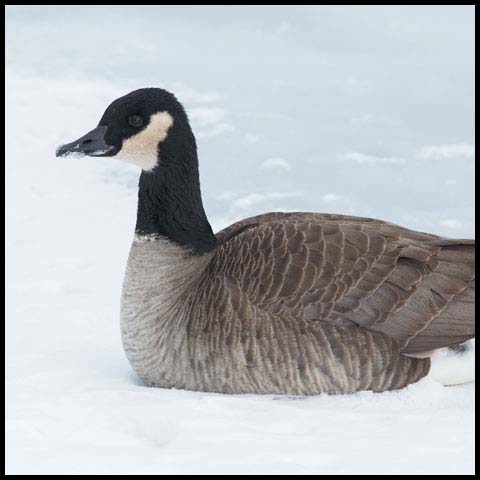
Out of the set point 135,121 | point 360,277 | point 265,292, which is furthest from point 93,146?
point 360,277

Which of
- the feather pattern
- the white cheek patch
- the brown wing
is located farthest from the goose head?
the brown wing

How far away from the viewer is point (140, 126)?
20.6 ft

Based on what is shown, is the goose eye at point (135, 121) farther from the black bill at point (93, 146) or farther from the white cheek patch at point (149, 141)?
the black bill at point (93, 146)

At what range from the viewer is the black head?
627 centimetres

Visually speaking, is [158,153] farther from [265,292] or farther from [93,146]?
[265,292]

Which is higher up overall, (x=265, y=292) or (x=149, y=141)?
(x=149, y=141)

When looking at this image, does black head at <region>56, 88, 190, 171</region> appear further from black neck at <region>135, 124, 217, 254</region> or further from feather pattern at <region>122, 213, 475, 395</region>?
feather pattern at <region>122, 213, 475, 395</region>

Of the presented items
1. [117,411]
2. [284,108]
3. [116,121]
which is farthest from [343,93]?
[117,411]

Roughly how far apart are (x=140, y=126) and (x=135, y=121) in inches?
1.7

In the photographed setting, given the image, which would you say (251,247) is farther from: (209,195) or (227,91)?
(227,91)

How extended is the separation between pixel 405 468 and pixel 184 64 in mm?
12482

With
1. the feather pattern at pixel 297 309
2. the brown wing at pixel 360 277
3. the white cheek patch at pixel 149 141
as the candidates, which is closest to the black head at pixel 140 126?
the white cheek patch at pixel 149 141

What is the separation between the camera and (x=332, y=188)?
11117 millimetres

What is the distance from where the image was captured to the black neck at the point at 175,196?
6.30m
